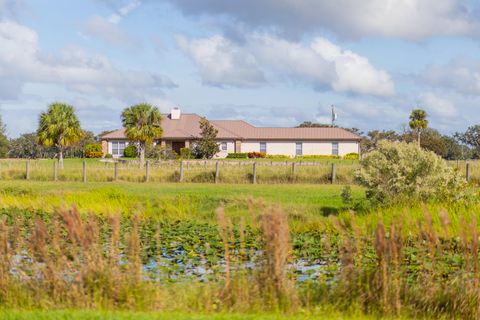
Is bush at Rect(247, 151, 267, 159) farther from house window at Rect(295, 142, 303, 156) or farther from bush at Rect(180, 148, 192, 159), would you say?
bush at Rect(180, 148, 192, 159)

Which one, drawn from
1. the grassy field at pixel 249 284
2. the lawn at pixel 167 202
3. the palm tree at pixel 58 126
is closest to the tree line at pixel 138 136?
the palm tree at pixel 58 126

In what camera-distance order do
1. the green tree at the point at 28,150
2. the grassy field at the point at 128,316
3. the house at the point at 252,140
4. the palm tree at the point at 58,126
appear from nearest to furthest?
the grassy field at the point at 128,316 → the palm tree at the point at 58,126 → the house at the point at 252,140 → the green tree at the point at 28,150

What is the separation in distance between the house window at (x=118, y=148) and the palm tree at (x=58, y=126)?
16.5 m

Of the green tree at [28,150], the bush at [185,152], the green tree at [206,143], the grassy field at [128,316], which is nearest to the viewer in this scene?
the grassy field at [128,316]

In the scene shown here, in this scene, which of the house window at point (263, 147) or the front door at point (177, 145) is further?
the house window at point (263, 147)

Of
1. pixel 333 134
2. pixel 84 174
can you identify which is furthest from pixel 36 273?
pixel 333 134

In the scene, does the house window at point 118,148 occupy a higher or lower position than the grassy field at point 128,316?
higher

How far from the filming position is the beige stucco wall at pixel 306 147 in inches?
2918

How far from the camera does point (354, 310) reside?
8.96m

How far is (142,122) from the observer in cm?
5619

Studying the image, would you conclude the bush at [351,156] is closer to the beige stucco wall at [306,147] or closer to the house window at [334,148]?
the beige stucco wall at [306,147]

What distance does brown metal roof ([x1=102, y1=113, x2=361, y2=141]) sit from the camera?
237ft

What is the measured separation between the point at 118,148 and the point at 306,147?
1938cm

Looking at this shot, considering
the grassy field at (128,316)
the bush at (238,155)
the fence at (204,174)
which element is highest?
the bush at (238,155)
